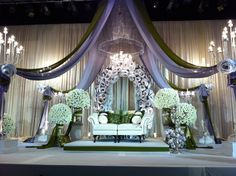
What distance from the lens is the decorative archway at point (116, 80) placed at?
7.50 meters

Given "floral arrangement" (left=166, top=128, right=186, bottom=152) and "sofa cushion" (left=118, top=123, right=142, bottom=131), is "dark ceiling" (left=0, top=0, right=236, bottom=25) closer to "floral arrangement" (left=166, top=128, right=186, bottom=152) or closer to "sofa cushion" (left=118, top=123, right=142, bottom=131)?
"sofa cushion" (left=118, top=123, right=142, bottom=131)

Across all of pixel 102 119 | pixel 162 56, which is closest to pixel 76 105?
pixel 102 119

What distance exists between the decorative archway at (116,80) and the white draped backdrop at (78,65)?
800 millimetres

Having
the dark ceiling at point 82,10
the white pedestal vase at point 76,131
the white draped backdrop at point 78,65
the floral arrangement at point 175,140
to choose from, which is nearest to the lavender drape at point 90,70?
the white pedestal vase at point 76,131

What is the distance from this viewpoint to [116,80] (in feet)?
25.4

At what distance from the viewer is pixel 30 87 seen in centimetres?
898

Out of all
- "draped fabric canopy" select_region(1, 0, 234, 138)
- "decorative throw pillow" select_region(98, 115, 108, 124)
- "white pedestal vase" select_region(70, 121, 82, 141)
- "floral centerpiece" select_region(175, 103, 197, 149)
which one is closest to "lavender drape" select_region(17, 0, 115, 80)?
"draped fabric canopy" select_region(1, 0, 234, 138)

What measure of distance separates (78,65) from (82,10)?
2025 millimetres

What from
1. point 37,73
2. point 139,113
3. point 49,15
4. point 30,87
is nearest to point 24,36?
point 49,15

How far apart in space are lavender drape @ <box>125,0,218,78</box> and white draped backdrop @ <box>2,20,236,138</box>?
2.33 m

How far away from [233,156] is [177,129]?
1.22 m

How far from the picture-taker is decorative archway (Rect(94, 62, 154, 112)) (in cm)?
750

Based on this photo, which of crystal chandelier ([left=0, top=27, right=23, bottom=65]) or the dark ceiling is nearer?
crystal chandelier ([left=0, top=27, right=23, bottom=65])

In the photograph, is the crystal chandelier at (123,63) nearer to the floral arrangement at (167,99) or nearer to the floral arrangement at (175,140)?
the floral arrangement at (167,99)
